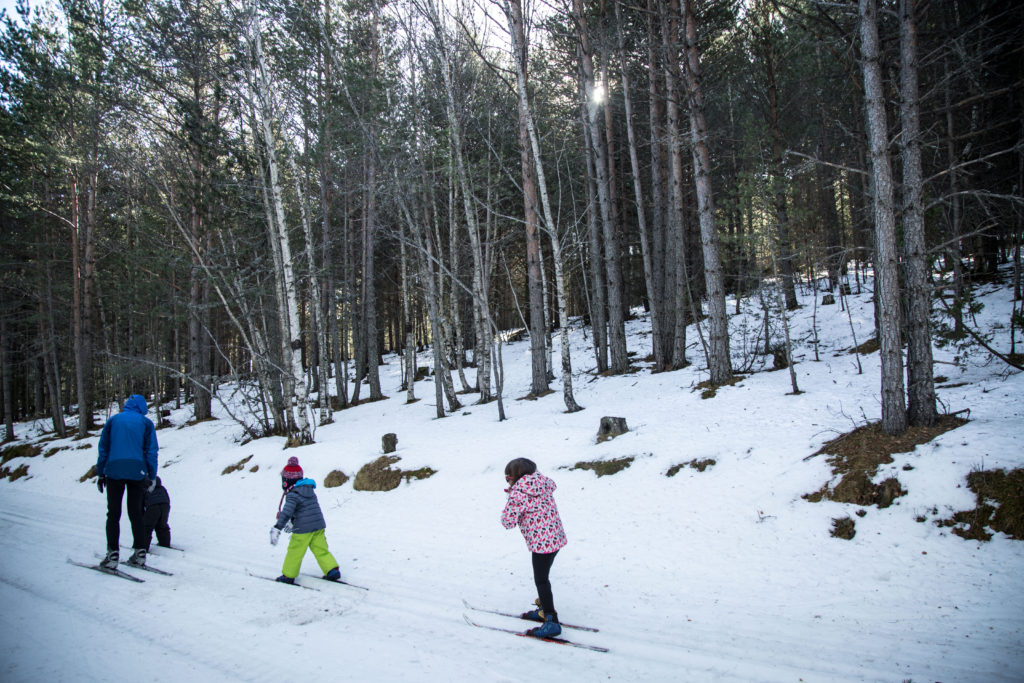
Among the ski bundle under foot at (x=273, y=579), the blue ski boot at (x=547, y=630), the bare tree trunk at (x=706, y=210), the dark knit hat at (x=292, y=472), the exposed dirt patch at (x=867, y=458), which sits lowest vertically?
the ski bundle under foot at (x=273, y=579)

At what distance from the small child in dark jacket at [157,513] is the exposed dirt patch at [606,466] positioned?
19.7 feet

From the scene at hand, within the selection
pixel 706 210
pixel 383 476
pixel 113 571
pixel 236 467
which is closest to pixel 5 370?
pixel 236 467

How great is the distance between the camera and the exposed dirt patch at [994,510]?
4.62m

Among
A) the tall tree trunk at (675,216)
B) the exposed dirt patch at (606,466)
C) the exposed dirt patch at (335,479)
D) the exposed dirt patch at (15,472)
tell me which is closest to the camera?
the exposed dirt patch at (606,466)

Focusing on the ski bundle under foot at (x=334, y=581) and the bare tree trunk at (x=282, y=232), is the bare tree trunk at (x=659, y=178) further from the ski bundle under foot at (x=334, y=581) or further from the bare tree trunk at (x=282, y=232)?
the ski bundle under foot at (x=334, y=581)

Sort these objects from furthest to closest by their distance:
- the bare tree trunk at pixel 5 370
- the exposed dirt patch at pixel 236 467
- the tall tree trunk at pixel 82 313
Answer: the bare tree trunk at pixel 5 370, the tall tree trunk at pixel 82 313, the exposed dirt patch at pixel 236 467

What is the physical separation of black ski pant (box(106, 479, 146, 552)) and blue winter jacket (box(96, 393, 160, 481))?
0.12 metres

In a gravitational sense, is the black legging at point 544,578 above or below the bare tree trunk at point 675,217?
below

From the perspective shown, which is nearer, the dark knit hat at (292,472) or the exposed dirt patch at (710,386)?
the dark knit hat at (292,472)

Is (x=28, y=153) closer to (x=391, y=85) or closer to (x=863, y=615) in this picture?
(x=391, y=85)

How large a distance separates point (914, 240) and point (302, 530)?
27.3 ft

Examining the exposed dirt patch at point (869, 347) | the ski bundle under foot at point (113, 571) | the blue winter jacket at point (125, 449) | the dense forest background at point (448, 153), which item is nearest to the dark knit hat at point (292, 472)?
the blue winter jacket at point (125, 449)

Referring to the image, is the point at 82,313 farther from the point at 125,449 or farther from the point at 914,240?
the point at 914,240

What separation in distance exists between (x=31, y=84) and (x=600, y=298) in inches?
845
